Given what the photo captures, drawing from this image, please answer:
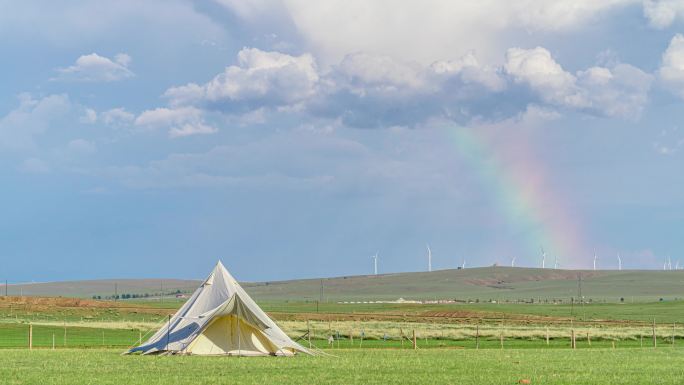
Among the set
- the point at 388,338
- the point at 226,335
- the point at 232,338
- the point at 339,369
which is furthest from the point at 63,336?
the point at 339,369

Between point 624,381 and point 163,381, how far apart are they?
14409 millimetres

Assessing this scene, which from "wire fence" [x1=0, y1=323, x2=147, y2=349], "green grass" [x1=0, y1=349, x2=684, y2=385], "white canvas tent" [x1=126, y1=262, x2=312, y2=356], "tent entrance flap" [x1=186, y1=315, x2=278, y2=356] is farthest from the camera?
"wire fence" [x1=0, y1=323, x2=147, y2=349]

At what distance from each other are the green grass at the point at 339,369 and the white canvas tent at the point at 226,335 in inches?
82.0

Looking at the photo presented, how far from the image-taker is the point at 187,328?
4734 cm

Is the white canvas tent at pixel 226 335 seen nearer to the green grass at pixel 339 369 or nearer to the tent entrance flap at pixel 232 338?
the tent entrance flap at pixel 232 338

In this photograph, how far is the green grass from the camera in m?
31.0

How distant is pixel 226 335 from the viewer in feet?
155

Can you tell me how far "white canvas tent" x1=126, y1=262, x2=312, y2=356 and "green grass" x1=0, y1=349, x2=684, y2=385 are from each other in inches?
82.0

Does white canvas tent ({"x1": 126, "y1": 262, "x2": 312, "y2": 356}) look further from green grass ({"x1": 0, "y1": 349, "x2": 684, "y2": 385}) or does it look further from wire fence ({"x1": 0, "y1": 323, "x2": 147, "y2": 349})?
wire fence ({"x1": 0, "y1": 323, "x2": 147, "y2": 349})

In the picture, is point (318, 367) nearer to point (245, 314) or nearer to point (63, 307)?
point (245, 314)

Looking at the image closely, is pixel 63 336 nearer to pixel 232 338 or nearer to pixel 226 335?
pixel 226 335

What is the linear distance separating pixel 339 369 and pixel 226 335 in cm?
1242

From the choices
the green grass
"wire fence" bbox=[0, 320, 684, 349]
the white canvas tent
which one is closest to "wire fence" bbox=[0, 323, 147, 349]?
"wire fence" bbox=[0, 320, 684, 349]

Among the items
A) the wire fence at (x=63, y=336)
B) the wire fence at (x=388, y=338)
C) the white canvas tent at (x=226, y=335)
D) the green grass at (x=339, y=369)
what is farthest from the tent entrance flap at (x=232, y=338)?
the wire fence at (x=388, y=338)
